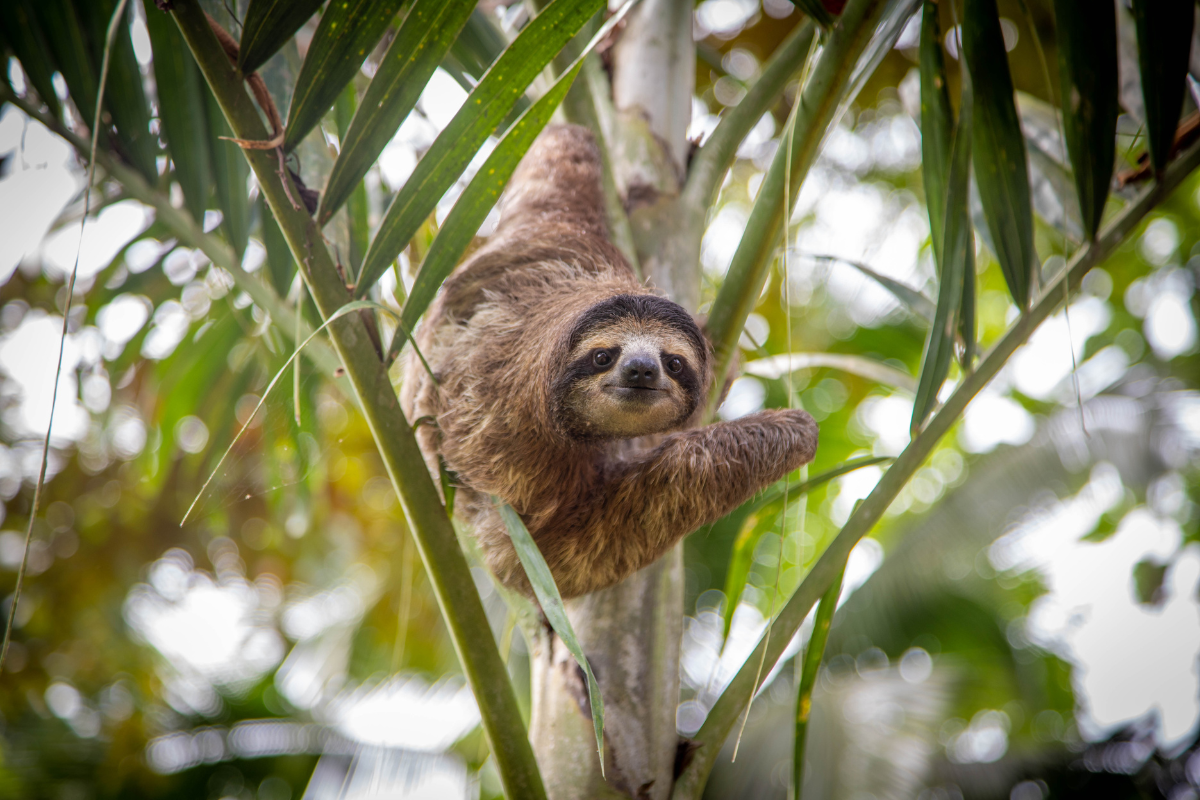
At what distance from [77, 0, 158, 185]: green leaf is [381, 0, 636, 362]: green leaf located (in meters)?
1.15

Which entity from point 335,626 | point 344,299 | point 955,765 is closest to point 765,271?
point 344,299

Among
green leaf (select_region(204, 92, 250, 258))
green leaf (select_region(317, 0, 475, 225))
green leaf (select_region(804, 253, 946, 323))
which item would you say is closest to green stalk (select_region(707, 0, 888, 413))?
green leaf (select_region(804, 253, 946, 323))

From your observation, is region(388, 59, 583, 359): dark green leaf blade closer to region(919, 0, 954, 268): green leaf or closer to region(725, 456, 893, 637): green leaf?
region(919, 0, 954, 268): green leaf

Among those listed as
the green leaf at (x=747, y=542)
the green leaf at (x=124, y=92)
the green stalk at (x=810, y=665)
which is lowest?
the green stalk at (x=810, y=665)

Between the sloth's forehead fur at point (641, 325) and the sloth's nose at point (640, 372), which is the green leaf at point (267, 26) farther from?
the sloth's nose at point (640, 372)

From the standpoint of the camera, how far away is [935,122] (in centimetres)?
219

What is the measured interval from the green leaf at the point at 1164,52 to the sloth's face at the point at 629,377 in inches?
50.5

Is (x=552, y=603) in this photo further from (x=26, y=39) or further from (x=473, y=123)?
(x=26, y=39)

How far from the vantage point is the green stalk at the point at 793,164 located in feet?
6.91

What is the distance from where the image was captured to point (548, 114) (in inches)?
70.9

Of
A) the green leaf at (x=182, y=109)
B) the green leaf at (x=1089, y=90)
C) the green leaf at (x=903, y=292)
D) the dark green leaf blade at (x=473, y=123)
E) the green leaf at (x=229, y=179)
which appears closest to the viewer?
the dark green leaf blade at (x=473, y=123)

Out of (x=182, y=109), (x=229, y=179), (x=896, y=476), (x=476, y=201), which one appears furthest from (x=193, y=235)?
(x=896, y=476)

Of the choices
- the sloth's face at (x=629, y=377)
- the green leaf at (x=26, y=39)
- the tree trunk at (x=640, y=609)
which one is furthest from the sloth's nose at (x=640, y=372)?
the green leaf at (x=26, y=39)

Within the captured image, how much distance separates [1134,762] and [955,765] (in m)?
1.40
